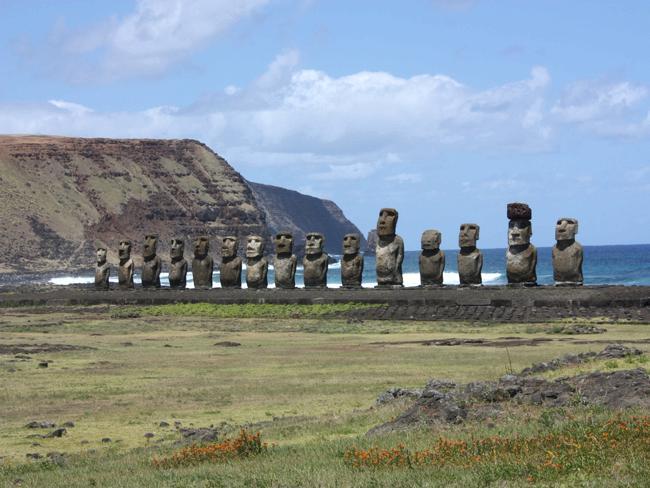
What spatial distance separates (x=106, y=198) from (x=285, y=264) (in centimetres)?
11255

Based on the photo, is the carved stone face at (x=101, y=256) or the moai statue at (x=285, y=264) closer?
the moai statue at (x=285, y=264)

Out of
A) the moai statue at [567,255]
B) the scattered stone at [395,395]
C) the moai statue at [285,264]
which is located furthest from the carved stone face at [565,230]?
the scattered stone at [395,395]

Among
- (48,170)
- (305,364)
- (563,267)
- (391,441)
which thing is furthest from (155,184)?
(391,441)

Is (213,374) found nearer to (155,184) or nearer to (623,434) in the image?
(623,434)

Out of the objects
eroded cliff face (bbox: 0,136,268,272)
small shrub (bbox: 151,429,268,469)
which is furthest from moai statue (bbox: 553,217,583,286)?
eroded cliff face (bbox: 0,136,268,272)

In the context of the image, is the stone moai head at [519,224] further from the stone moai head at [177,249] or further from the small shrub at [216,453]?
the small shrub at [216,453]

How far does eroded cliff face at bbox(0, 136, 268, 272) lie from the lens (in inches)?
5221

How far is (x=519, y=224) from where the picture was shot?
35.8m

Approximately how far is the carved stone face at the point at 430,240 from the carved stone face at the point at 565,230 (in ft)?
14.4

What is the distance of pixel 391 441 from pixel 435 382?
4.00 meters

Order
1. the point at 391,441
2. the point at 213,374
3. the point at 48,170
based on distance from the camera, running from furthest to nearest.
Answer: the point at 48,170, the point at 213,374, the point at 391,441

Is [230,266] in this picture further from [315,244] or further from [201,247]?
[315,244]

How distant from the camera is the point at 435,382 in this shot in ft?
51.9

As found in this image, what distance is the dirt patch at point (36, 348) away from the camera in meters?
25.6
